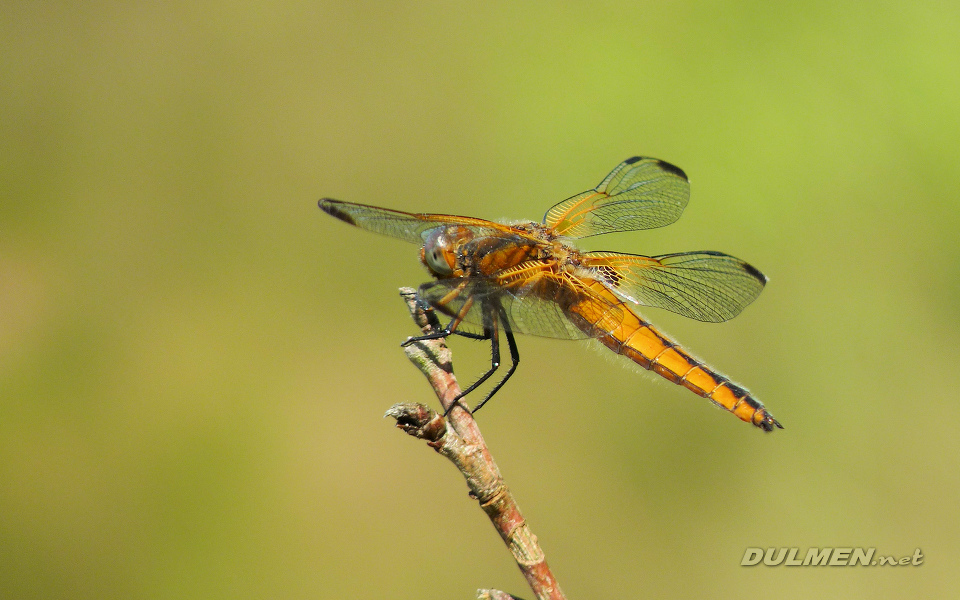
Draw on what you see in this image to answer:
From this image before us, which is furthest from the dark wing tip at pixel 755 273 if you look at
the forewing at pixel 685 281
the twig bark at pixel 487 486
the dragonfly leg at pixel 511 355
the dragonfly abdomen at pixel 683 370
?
the twig bark at pixel 487 486

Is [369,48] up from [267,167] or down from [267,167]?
up

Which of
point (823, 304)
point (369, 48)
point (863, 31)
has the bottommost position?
point (823, 304)

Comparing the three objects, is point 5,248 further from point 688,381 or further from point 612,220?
point 688,381

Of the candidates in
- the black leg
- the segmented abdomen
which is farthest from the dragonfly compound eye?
the segmented abdomen

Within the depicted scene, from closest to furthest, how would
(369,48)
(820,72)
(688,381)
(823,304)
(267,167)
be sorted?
(688,381) → (823,304) → (820,72) → (267,167) → (369,48)

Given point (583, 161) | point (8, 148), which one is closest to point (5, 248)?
point (8, 148)

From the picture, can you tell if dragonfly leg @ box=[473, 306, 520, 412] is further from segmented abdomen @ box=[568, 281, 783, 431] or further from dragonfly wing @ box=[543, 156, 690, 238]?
dragonfly wing @ box=[543, 156, 690, 238]

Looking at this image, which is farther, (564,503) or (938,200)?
(938,200)
